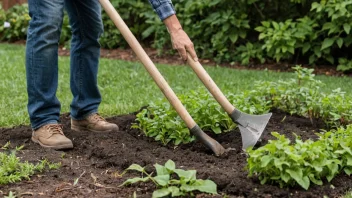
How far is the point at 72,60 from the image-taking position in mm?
4500

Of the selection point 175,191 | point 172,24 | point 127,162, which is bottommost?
point 127,162

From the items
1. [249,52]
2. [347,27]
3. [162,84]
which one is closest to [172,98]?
[162,84]

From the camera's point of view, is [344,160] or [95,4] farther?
[95,4]

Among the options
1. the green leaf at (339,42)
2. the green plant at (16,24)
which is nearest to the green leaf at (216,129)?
the green leaf at (339,42)

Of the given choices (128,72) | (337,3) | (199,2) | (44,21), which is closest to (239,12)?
(199,2)

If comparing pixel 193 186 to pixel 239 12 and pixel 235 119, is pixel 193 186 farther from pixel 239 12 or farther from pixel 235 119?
pixel 239 12

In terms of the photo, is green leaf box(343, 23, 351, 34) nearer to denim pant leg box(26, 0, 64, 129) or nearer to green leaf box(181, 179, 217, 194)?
denim pant leg box(26, 0, 64, 129)

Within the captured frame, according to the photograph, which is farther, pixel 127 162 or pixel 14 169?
pixel 127 162

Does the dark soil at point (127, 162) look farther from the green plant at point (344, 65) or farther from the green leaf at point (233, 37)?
the green leaf at point (233, 37)

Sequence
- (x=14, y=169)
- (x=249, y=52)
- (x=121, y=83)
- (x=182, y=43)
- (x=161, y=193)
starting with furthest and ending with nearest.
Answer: (x=249, y=52) → (x=121, y=83) → (x=182, y=43) → (x=14, y=169) → (x=161, y=193)

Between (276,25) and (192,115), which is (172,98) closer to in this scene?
(192,115)

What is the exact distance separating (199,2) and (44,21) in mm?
5055

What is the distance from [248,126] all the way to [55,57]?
1.22 metres

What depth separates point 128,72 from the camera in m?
7.44
